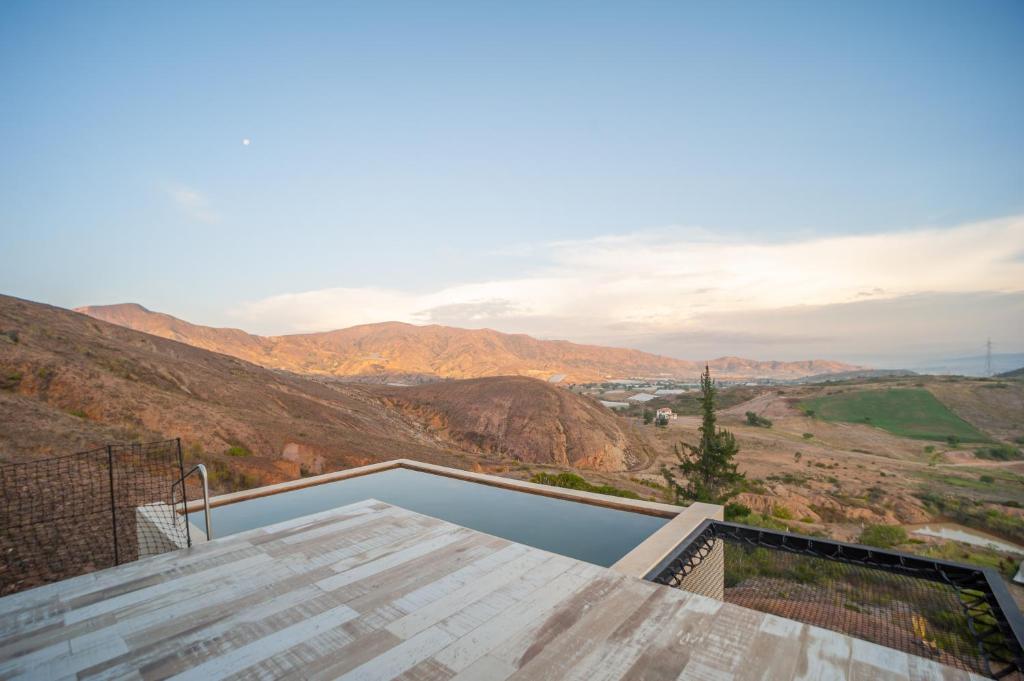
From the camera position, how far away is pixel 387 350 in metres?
116

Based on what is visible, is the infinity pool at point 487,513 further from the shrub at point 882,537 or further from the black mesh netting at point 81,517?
the shrub at point 882,537

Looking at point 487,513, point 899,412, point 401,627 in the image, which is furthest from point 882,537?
point 899,412

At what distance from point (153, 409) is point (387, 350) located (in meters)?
102

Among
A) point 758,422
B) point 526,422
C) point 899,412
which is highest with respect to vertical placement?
point 526,422

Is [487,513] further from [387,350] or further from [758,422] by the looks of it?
[387,350]

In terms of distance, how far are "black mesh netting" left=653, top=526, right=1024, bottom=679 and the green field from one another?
4370cm

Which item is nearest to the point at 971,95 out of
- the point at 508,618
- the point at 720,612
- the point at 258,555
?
the point at 720,612

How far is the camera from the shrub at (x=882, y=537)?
16.7 meters

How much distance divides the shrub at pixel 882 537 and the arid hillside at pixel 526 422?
50.1 ft

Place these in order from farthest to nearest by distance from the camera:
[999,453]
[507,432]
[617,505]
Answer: [999,453]
[507,432]
[617,505]

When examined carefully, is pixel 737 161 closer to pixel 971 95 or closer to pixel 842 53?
pixel 842 53

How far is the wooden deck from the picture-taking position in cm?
285

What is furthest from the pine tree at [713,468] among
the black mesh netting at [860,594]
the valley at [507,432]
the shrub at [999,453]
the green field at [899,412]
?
the green field at [899,412]

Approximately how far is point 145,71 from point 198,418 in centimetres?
1326
